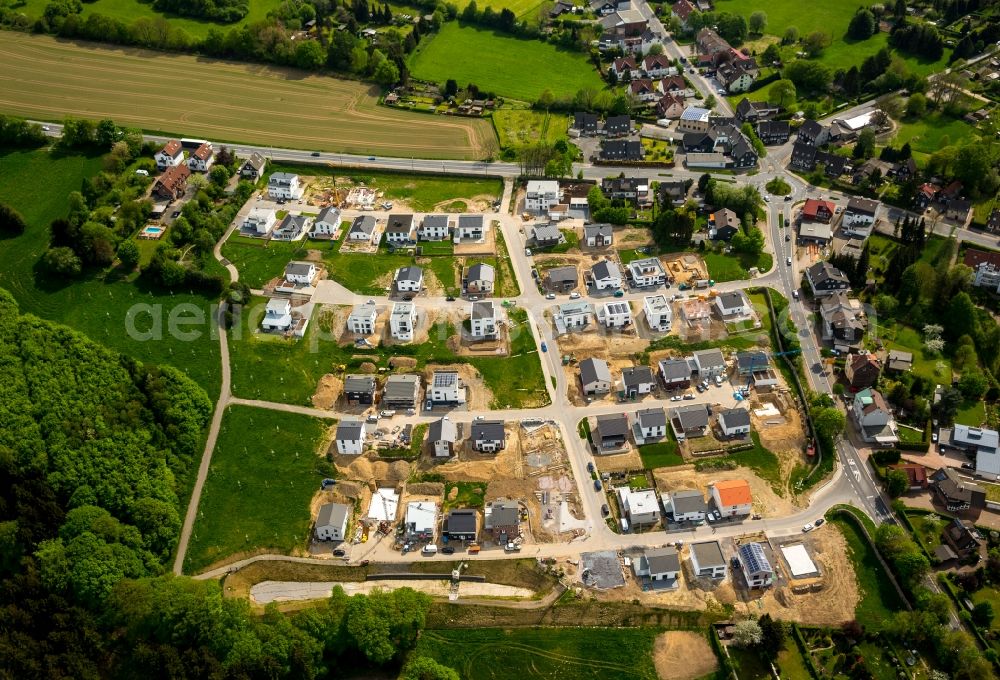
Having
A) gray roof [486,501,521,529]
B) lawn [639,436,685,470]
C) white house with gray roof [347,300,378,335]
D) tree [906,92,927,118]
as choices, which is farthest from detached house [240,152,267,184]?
tree [906,92,927,118]

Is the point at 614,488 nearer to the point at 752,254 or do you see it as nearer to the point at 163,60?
the point at 752,254

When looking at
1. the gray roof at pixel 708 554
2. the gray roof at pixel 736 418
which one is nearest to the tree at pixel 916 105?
the gray roof at pixel 736 418

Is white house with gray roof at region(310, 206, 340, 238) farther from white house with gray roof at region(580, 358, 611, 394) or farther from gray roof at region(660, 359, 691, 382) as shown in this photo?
gray roof at region(660, 359, 691, 382)

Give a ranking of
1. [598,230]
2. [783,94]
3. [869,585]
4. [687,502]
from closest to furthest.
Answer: [869,585] < [687,502] < [598,230] < [783,94]

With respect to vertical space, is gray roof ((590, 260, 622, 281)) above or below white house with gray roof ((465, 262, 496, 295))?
above

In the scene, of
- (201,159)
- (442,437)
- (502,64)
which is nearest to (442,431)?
(442,437)

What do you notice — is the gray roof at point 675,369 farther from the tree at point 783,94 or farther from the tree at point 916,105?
the tree at point 916,105

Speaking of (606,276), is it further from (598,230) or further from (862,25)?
(862,25)
